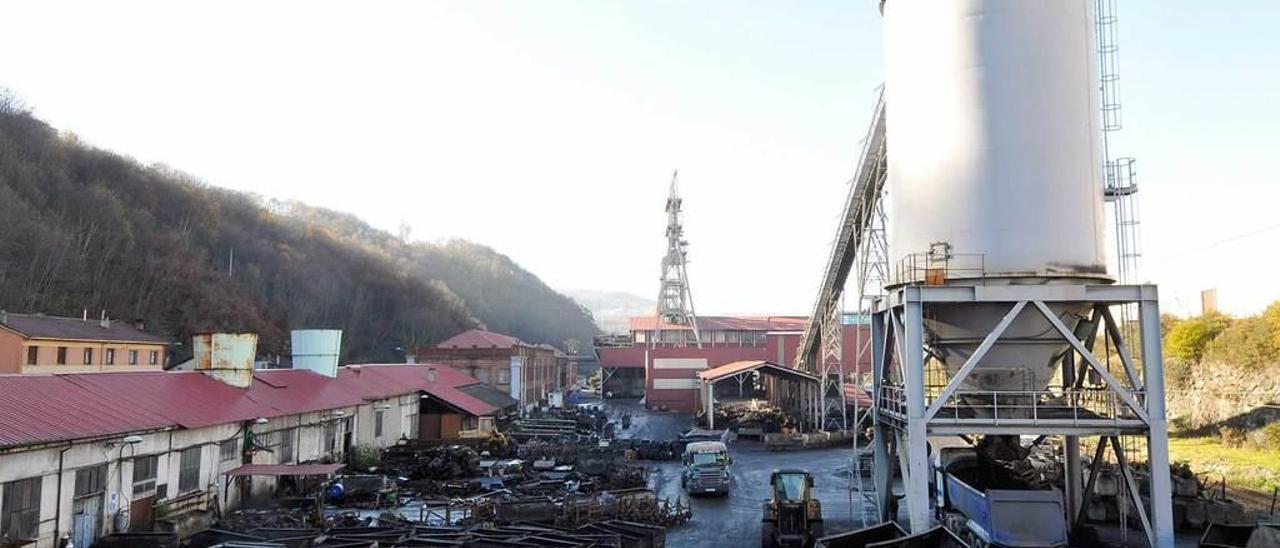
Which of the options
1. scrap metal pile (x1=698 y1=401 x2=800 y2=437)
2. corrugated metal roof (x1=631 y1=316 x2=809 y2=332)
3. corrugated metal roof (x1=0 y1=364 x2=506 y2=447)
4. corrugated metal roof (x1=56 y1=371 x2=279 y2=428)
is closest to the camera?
corrugated metal roof (x1=0 y1=364 x2=506 y2=447)

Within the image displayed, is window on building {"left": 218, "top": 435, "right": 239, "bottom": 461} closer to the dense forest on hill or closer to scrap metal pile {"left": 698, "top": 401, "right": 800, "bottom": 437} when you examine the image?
scrap metal pile {"left": 698, "top": 401, "right": 800, "bottom": 437}

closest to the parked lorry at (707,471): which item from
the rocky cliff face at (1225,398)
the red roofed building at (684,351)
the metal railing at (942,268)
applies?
the metal railing at (942,268)

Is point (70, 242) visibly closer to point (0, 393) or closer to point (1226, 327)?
point (0, 393)

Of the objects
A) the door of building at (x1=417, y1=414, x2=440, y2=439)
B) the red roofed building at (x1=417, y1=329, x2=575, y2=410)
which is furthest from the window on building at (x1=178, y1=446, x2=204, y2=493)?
the red roofed building at (x1=417, y1=329, x2=575, y2=410)

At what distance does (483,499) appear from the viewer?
76.8 ft

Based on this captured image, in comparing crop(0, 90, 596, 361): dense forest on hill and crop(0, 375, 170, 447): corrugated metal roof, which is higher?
crop(0, 90, 596, 361): dense forest on hill

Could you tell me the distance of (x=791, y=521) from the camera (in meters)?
19.4

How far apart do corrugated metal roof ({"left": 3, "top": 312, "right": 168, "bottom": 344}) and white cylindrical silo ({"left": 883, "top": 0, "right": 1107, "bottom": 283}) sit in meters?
38.6

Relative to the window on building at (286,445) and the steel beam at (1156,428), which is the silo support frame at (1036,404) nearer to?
the steel beam at (1156,428)

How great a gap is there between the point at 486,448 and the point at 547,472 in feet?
A: 23.2

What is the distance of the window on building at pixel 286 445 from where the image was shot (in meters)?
26.7

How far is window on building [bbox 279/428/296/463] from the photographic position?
26672 mm

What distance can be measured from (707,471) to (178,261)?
5517 centimetres

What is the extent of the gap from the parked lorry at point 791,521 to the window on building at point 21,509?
50.1ft
